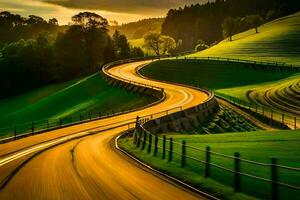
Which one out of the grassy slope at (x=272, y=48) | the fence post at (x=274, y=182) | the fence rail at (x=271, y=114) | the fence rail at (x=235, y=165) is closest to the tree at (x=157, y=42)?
the grassy slope at (x=272, y=48)

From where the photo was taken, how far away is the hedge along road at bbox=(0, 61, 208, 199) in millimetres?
17625

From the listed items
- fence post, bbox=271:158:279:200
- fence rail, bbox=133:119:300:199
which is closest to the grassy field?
fence rail, bbox=133:119:300:199

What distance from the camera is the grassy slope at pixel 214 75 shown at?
92.1 metres

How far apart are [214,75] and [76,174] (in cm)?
8073

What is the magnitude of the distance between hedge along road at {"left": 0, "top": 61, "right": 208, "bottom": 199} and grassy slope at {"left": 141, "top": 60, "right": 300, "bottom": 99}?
53364mm

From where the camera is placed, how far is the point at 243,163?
68.6 feet

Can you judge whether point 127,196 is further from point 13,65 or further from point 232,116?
point 13,65

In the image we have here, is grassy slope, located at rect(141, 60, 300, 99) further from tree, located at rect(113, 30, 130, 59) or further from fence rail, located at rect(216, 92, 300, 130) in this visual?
tree, located at rect(113, 30, 130, 59)

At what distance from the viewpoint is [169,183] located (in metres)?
19.2

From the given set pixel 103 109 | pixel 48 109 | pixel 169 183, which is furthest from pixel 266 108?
pixel 169 183

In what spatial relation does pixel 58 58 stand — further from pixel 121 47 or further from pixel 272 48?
pixel 272 48

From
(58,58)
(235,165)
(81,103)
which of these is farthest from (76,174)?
(58,58)

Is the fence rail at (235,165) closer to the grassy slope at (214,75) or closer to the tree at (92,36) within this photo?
the grassy slope at (214,75)

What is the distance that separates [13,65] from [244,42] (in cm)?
7300
